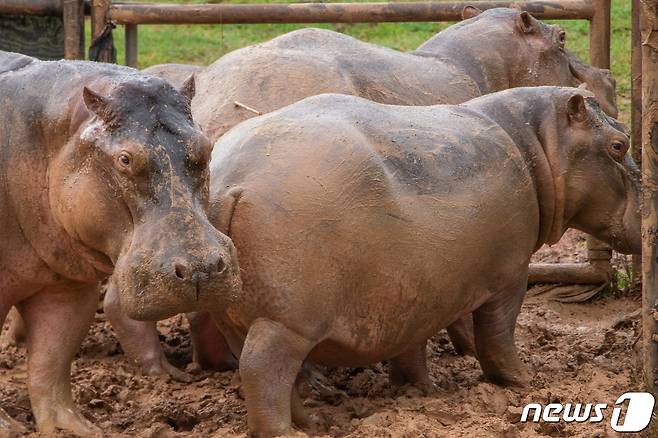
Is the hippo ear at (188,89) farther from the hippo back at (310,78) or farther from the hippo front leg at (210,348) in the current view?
the hippo front leg at (210,348)

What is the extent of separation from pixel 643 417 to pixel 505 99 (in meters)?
1.67

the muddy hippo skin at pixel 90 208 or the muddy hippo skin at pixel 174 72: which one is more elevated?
the muddy hippo skin at pixel 90 208

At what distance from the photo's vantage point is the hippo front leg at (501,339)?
17.1 feet

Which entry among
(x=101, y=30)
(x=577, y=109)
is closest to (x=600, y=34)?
(x=577, y=109)

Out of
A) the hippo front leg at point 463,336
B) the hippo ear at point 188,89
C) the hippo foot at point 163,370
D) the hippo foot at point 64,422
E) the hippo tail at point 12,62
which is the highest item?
the hippo ear at point 188,89

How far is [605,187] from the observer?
212 inches

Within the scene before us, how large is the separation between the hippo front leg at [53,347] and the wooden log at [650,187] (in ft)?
6.28

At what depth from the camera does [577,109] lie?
5.34 m

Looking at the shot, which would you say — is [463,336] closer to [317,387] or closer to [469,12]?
[317,387]

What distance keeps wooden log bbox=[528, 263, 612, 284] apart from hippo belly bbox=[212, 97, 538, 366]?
7.16 ft

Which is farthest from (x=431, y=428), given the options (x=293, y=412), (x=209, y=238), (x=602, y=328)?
(x=602, y=328)

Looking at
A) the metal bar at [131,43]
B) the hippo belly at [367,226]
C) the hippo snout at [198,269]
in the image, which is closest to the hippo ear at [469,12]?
the metal bar at [131,43]

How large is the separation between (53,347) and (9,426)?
319mm

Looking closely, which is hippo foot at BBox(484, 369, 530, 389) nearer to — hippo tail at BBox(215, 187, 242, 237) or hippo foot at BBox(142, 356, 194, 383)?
hippo foot at BBox(142, 356, 194, 383)
